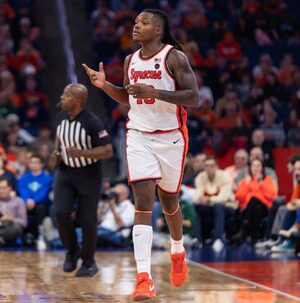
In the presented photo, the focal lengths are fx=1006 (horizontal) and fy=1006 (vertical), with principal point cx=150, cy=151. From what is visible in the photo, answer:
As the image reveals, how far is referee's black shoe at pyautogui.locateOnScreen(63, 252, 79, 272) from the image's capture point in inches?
351

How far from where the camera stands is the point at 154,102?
6.95m

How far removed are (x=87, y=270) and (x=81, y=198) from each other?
63cm

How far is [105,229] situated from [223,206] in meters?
1.50

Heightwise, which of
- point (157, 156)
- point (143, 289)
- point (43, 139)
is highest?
point (157, 156)

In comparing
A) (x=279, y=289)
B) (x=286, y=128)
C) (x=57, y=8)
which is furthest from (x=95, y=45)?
(x=279, y=289)

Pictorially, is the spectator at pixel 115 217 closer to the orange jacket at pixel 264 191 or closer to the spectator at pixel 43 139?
the orange jacket at pixel 264 191

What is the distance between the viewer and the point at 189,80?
692cm

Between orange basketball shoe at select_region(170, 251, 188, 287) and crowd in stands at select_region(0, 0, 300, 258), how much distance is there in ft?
12.8

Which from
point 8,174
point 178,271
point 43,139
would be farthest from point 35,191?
point 178,271

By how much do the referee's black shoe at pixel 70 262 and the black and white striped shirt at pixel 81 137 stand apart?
0.86 meters

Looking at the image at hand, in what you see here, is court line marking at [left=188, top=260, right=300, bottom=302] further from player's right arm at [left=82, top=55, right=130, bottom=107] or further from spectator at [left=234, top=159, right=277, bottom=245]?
spectator at [left=234, top=159, right=277, bottom=245]

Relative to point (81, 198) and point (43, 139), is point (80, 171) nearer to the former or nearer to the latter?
point (81, 198)

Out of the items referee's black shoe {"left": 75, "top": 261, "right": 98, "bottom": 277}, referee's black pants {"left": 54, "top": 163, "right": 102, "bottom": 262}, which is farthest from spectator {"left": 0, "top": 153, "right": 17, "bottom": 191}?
referee's black shoe {"left": 75, "top": 261, "right": 98, "bottom": 277}

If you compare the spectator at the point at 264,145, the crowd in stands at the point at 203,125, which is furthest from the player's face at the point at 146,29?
the spectator at the point at 264,145
